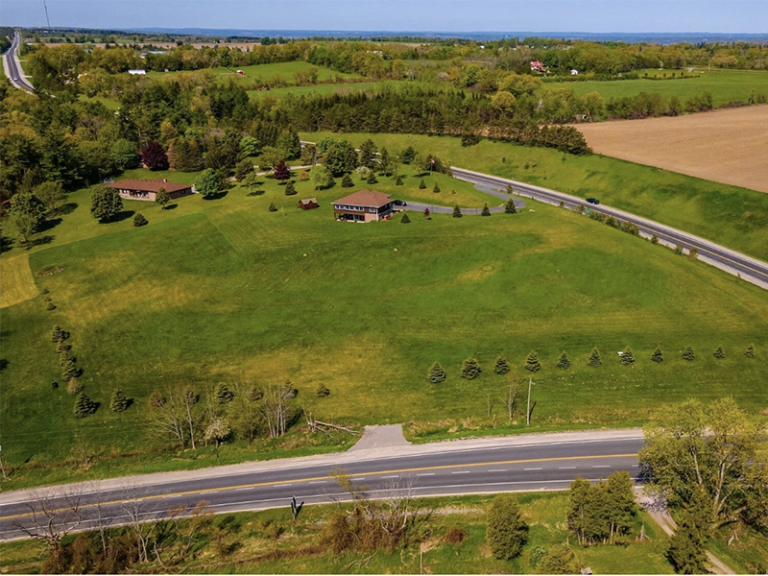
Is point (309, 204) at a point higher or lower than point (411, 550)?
higher

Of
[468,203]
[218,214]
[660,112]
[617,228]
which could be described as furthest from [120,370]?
[660,112]

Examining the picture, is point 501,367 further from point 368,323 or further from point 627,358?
point 368,323

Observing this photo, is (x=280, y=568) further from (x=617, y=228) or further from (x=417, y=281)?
(x=617, y=228)

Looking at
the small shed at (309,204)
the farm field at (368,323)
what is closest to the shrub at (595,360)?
the farm field at (368,323)

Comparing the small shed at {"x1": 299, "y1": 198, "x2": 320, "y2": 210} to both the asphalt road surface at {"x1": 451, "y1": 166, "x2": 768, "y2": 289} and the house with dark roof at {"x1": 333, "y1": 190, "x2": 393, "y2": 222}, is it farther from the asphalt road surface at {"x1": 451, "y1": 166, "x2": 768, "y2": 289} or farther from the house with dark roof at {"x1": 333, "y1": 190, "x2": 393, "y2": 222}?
the asphalt road surface at {"x1": 451, "y1": 166, "x2": 768, "y2": 289}

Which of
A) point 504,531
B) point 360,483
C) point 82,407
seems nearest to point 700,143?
point 360,483

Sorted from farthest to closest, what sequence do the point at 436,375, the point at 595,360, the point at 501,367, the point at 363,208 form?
the point at 363,208, the point at 595,360, the point at 501,367, the point at 436,375

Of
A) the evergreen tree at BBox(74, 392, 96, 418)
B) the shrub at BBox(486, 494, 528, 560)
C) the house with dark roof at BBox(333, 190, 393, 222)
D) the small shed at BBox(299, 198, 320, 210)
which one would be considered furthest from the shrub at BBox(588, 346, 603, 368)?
the small shed at BBox(299, 198, 320, 210)

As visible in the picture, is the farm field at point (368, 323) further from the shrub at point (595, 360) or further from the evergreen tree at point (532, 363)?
the evergreen tree at point (532, 363)
